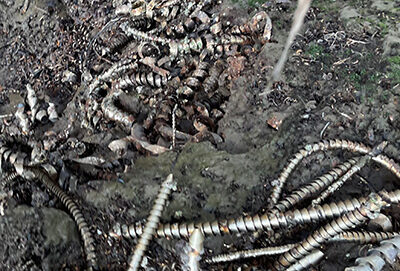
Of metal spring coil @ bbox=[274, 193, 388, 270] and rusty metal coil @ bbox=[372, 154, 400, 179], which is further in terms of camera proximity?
rusty metal coil @ bbox=[372, 154, 400, 179]

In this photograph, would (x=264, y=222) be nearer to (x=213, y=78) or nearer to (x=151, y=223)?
(x=151, y=223)

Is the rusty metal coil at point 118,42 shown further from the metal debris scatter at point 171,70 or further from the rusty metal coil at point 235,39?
the rusty metal coil at point 235,39

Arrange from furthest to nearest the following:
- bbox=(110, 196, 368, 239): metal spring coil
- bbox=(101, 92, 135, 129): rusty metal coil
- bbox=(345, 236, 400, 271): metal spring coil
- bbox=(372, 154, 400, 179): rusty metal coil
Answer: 1. bbox=(101, 92, 135, 129): rusty metal coil
2. bbox=(372, 154, 400, 179): rusty metal coil
3. bbox=(110, 196, 368, 239): metal spring coil
4. bbox=(345, 236, 400, 271): metal spring coil

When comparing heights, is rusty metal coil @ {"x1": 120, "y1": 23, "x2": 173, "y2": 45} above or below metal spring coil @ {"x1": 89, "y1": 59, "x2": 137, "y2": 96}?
above

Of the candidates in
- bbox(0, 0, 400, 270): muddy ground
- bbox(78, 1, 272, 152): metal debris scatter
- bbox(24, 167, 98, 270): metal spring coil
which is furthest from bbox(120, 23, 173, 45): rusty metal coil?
bbox(24, 167, 98, 270): metal spring coil

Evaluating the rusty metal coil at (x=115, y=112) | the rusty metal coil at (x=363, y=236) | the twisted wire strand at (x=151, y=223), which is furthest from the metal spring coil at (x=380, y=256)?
the rusty metal coil at (x=115, y=112)

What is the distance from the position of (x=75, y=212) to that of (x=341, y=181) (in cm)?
168

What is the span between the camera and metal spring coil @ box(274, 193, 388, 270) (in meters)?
1.89

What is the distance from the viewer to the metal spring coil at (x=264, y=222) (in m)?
1.99

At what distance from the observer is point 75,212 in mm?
2330

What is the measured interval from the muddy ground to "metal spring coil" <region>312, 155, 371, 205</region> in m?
0.07

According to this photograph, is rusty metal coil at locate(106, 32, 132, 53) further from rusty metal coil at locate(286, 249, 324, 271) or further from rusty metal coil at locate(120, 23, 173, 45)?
rusty metal coil at locate(286, 249, 324, 271)

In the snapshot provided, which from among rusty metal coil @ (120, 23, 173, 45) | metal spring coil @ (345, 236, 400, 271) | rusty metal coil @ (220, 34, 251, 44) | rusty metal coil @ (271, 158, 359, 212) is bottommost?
metal spring coil @ (345, 236, 400, 271)

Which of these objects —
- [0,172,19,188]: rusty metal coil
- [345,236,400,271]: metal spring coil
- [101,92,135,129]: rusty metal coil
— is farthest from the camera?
[101,92,135,129]: rusty metal coil
